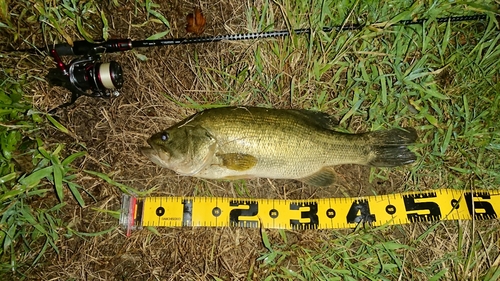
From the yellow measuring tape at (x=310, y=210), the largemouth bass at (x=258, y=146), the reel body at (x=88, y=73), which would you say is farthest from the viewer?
the yellow measuring tape at (x=310, y=210)

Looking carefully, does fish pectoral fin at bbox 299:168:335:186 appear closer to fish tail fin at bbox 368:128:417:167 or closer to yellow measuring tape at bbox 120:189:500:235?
yellow measuring tape at bbox 120:189:500:235

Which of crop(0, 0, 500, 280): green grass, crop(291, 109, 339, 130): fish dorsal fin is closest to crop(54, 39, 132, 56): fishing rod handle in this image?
crop(0, 0, 500, 280): green grass

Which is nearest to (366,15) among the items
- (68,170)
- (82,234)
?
(68,170)

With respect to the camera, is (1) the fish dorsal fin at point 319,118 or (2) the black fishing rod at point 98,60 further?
(1) the fish dorsal fin at point 319,118

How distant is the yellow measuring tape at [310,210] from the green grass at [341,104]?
5.5 inches

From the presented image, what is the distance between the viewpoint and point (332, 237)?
3225 mm

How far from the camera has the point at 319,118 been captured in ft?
10.4

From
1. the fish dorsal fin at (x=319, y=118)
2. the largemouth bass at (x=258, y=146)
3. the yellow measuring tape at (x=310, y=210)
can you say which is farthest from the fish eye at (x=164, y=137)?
the fish dorsal fin at (x=319, y=118)

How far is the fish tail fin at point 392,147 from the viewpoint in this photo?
307 cm

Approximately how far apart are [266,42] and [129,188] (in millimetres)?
Result: 2033

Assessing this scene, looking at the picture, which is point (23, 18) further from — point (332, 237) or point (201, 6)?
point (332, 237)

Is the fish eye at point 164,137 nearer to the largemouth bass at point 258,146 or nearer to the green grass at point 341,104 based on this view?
the largemouth bass at point 258,146

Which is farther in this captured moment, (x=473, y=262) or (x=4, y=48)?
(x=4, y=48)

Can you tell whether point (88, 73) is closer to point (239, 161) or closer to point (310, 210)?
point (239, 161)
